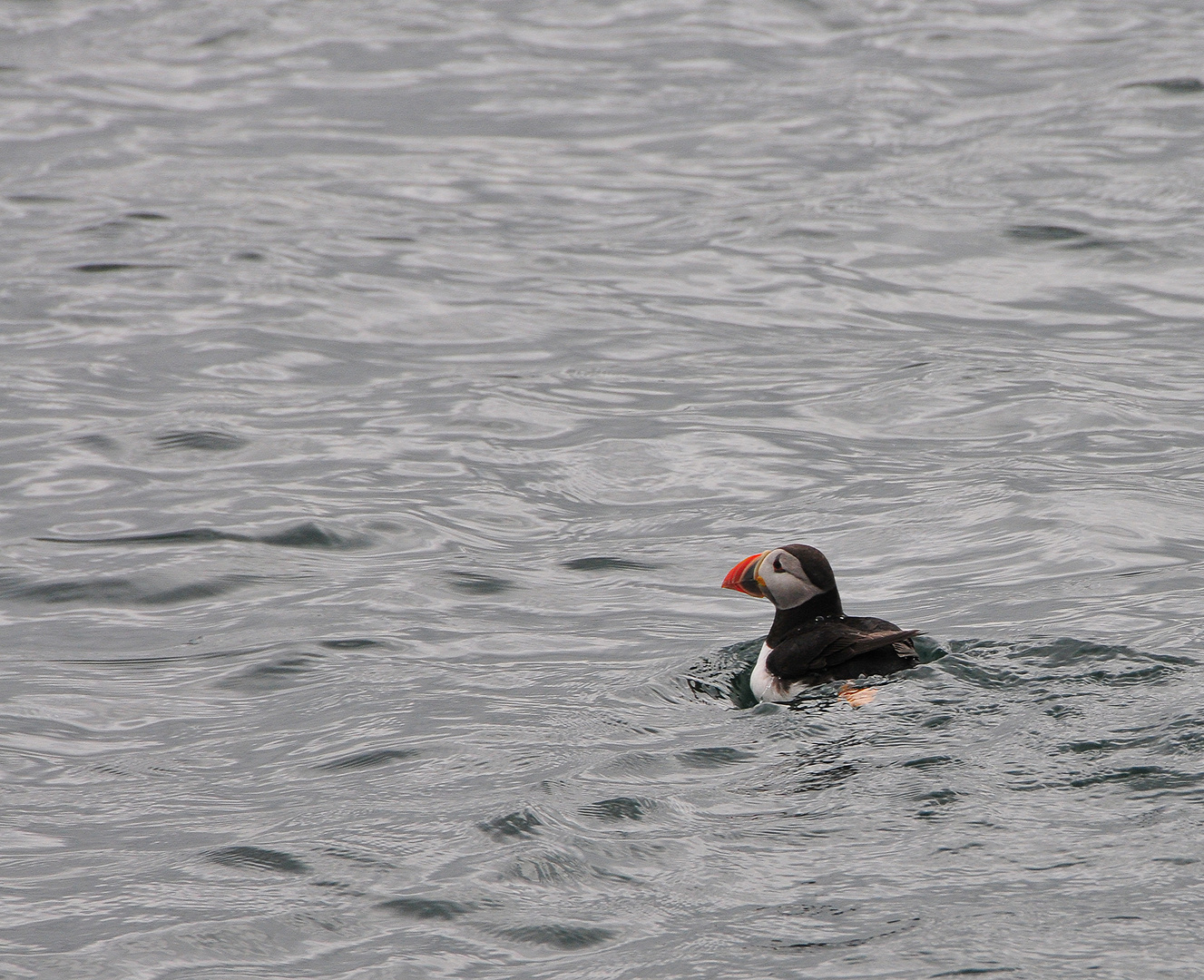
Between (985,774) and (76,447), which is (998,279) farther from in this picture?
(985,774)

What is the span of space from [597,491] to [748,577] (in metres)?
2.64

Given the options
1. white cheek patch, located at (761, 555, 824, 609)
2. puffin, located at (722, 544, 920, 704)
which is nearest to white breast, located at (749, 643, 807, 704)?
puffin, located at (722, 544, 920, 704)

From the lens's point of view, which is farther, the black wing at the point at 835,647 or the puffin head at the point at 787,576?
the puffin head at the point at 787,576

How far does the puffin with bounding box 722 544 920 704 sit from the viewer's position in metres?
6.16

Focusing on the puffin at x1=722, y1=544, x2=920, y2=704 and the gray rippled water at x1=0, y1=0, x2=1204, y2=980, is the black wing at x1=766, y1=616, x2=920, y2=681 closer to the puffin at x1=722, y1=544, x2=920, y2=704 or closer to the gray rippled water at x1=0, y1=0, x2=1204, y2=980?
the puffin at x1=722, y1=544, x2=920, y2=704

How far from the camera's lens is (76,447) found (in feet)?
33.0

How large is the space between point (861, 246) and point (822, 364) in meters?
2.57

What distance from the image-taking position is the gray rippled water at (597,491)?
15.8 feet

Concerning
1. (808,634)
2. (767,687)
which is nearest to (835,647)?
(808,634)

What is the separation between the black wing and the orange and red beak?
347mm

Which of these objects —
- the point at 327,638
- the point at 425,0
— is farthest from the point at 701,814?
the point at 425,0

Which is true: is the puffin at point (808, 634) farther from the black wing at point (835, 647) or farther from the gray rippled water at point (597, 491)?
the gray rippled water at point (597, 491)

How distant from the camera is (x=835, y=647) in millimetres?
6230

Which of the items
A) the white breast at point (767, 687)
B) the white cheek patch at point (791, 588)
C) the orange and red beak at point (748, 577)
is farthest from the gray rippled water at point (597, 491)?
the white cheek patch at point (791, 588)
